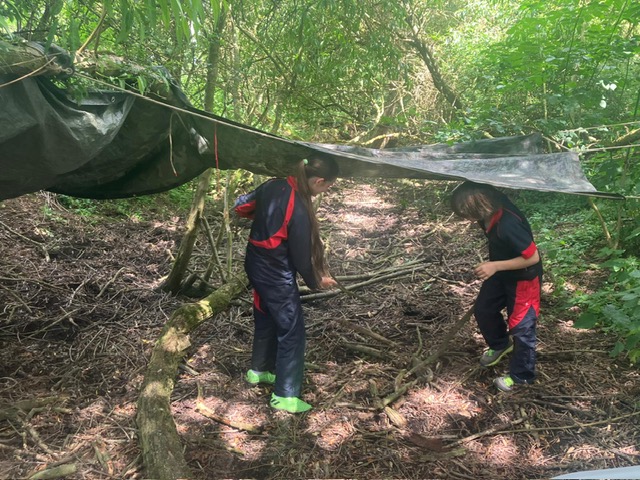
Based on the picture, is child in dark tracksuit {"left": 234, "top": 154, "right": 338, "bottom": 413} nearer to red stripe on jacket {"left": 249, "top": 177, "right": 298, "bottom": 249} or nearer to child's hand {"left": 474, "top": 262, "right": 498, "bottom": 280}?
red stripe on jacket {"left": 249, "top": 177, "right": 298, "bottom": 249}

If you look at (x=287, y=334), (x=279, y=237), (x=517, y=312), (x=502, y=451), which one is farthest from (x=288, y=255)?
(x=502, y=451)

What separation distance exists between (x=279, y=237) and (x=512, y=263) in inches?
52.7

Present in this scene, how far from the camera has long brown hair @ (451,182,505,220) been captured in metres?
2.51

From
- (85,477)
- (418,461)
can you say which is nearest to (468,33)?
(418,461)

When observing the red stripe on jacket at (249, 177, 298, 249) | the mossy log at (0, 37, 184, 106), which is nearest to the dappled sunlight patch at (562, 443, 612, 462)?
the red stripe on jacket at (249, 177, 298, 249)

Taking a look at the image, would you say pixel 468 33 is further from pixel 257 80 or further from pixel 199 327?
pixel 199 327

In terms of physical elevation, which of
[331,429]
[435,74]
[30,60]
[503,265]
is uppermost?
[435,74]

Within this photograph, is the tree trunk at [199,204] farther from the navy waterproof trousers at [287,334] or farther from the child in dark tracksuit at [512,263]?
the child in dark tracksuit at [512,263]

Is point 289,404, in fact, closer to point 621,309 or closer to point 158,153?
point 158,153

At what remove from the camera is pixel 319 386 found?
2818 millimetres

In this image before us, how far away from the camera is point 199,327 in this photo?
3518 mm

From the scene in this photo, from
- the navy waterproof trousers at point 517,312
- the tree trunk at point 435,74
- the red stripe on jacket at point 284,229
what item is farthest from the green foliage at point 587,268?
the tree trunk at point 435,74

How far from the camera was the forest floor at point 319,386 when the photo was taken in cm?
215

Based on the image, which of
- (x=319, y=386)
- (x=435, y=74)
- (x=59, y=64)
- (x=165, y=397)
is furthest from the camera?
(x=435, y=74)
